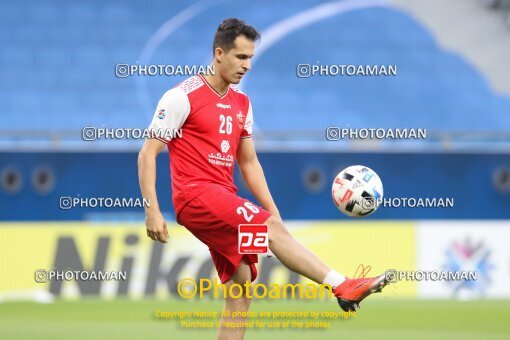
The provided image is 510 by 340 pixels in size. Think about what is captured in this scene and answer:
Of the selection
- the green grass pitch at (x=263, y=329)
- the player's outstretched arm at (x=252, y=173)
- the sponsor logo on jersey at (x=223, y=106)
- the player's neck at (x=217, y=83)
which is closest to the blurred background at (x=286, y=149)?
the green grass pitch at (x=263, y=329)

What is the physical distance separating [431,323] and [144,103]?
7730mm

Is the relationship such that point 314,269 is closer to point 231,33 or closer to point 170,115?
point 170,115

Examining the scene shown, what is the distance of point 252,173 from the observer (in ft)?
21.3

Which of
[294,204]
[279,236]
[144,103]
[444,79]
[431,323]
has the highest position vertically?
[444,79]

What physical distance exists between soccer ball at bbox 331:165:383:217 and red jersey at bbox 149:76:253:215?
809mm

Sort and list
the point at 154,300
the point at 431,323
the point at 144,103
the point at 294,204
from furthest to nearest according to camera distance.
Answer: the point at 144,103, the point at 294,204, the point at 154,300, the point at 431,323

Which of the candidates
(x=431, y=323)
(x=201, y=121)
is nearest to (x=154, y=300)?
(x=431, y=323)

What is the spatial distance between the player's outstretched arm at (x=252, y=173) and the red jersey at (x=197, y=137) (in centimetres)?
29

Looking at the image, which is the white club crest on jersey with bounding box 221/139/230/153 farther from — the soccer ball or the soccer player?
the soccer ball

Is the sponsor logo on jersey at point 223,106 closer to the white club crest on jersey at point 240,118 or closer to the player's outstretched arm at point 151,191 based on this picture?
the white club crest on jersey at point 240,118

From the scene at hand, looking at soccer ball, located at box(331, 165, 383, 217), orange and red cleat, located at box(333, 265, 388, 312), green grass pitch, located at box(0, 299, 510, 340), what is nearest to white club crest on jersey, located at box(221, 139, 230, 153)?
soccer ball, located at box(331, 165, 383, 217)

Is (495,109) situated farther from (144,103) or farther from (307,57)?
(144,103)

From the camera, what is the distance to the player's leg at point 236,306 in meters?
6.06

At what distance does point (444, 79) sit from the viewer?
57.2 ft
